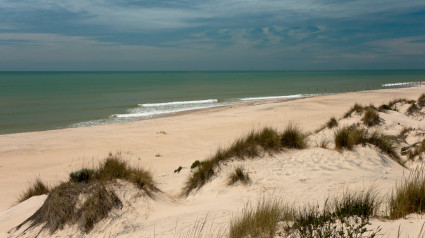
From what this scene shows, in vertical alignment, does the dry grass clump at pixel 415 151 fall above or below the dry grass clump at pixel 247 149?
below

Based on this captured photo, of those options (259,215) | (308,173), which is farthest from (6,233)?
(308,173)

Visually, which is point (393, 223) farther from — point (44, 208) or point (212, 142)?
point (212, 142)

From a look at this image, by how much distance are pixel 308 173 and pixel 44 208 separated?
5018mm

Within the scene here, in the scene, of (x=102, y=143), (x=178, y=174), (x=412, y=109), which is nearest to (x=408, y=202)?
(x=178, y=174)

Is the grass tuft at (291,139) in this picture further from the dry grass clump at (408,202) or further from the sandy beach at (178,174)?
the dry grass clump at (408,202)

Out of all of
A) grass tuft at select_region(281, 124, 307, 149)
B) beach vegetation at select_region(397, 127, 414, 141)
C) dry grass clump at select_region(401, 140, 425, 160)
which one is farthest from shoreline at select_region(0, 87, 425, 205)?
beach vegetation at select_region(397, 127, 414, 141)

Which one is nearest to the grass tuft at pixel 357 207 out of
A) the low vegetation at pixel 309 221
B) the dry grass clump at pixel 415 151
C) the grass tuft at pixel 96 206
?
the low vegetation at pixel 309 221

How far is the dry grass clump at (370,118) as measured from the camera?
453 inches

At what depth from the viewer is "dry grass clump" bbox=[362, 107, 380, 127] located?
1150 centimetres

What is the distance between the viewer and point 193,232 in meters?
4.38

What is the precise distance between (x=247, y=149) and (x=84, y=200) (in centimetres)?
360

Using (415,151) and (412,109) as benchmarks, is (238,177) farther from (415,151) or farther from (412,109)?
(412,109)

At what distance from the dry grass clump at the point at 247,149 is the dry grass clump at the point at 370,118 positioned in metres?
4.93

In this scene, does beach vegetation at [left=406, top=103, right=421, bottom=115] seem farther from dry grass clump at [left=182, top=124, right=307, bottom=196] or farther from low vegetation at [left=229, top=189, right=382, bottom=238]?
low vegetation at [left=229, top=189, right=382, bottom=238]
